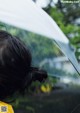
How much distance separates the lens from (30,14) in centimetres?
184

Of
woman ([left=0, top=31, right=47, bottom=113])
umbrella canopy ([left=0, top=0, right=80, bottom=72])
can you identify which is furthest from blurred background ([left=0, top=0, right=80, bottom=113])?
woman ([left=0, top=31, right=47, bottom=113])

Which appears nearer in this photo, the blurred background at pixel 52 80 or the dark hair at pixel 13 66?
the dark hair at pixel 13 66

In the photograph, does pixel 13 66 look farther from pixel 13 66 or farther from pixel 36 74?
pixel 36 74

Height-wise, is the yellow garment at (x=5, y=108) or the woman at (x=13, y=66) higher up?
the woman at (x=13, y=66)

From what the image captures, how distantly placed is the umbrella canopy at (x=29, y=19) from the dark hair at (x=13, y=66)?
0.28 feet

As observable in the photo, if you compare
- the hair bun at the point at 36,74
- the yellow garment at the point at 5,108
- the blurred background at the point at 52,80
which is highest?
the hair bun at the point at 36,74

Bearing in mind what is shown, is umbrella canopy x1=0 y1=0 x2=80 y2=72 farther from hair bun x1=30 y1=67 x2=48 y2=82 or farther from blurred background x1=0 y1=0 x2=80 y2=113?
blurred background x1=0 y1=0 x2=80 y2=113

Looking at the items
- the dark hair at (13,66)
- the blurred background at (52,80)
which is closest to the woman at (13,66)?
the dark hair at (13,66)

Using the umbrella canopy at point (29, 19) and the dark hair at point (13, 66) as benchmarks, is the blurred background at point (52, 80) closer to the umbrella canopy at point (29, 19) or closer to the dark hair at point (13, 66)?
the umbrella canopy at point (29, 19)

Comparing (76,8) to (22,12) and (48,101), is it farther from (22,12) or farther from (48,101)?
(22,12)

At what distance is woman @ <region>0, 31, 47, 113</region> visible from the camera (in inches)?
63.6

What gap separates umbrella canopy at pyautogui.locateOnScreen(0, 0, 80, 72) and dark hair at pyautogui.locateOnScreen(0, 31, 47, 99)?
9cm

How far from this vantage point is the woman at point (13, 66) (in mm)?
1615

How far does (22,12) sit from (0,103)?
39cm
